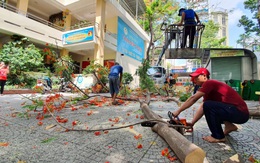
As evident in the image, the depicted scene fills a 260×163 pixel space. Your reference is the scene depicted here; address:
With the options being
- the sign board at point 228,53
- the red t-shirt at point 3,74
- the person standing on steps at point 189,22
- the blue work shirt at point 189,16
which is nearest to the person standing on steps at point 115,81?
the person standing on steps at point 189,22

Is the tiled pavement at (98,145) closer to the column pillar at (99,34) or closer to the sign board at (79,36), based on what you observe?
the column pillar at (99,34)

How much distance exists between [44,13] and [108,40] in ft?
25.6

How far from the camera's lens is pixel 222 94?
2070 mm

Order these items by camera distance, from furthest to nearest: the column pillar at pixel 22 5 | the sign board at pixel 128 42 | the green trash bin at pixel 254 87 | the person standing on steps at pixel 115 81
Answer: the sign board at pixel 128 42 < the column pillar at pixel 22 5 < the green trash bin at pixel 254 87 < the person standing on steps at pixel 115 81

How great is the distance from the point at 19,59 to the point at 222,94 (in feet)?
37.3

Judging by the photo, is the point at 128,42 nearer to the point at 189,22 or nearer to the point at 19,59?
the point at 19,59

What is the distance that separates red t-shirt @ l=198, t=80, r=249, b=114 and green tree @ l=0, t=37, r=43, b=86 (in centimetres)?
1015

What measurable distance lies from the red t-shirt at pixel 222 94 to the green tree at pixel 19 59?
10.1m

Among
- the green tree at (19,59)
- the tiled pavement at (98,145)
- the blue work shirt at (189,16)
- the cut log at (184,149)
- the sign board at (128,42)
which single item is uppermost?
the sign board at (128,42)

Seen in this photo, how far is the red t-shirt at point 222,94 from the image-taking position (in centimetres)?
198

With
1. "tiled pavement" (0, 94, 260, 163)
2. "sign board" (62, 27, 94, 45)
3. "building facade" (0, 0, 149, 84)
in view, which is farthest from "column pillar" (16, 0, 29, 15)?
"tiled pavement" (0, 94, 260, 163)

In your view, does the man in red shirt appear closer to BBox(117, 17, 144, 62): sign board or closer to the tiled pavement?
the tiled pavement

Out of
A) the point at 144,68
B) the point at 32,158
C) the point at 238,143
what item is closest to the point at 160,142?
the point at 238,143

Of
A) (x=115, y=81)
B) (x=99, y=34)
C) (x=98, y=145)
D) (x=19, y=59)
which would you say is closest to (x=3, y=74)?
(x=19, y=59)
